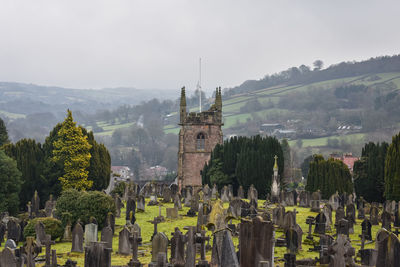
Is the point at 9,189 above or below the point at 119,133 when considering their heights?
below

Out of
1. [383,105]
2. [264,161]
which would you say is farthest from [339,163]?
[383,105]

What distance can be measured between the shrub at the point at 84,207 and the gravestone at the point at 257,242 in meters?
14.9

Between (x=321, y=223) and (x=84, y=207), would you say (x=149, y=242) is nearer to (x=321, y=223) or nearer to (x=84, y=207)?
(x=84, y=207)

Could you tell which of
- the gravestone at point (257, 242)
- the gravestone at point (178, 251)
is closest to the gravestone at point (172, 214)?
the gravestone at point (178, 251)

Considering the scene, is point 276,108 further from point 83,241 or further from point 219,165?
point 83,241

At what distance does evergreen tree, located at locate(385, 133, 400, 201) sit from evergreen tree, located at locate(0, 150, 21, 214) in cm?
2101

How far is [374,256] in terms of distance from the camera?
1653 cm

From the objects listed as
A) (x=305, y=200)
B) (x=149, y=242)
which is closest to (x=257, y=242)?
(x=149, y=242)

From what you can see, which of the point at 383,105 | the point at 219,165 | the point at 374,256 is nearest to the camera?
the point at 374,256

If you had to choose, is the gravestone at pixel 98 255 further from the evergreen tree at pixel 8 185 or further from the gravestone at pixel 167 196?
the gravestone at pixel 167 196

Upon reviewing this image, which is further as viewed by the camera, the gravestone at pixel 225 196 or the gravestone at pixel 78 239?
the gravestone at pixel 225 196

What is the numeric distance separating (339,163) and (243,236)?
30687mm

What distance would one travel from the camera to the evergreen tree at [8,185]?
3025 centimetres

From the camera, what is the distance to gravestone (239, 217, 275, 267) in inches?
428
